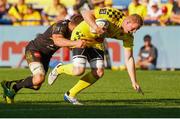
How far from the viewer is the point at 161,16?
26.0 metres

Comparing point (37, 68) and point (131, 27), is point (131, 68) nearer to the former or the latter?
point (131, 27)

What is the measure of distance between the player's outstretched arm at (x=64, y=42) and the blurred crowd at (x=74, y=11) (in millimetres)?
12096

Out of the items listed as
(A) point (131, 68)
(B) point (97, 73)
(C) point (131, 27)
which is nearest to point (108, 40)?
(A) point (131, 68)

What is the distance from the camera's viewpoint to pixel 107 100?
14133 mm

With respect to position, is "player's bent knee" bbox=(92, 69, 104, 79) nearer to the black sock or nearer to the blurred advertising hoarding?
the black sock

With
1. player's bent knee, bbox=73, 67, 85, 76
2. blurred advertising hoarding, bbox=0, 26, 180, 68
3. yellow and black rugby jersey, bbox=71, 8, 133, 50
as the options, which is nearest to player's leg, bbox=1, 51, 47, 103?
player's bent knee, bbox=73, 67, 85, 76

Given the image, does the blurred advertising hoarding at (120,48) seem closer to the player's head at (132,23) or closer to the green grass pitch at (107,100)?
the green grass pitch at (107,100)

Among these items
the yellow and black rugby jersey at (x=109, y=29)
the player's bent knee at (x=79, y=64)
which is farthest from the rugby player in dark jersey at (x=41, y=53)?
the player's bent knee at (x=79, y=64)

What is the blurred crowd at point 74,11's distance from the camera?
25656mm

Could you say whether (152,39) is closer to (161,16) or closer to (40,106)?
(161,16)

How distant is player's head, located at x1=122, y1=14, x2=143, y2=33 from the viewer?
12.5m

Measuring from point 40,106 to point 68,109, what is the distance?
650mm

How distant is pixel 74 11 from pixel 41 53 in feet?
39.4

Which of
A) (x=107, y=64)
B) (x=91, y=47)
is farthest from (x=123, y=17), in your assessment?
(x=107, y=64)
